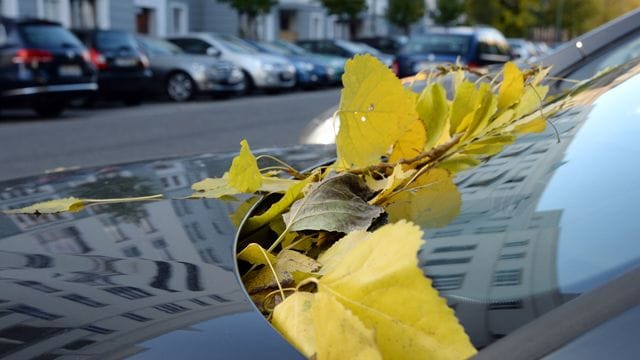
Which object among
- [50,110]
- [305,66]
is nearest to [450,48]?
[305,66]

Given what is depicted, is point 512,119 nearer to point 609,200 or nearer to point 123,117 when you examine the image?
point 609,200

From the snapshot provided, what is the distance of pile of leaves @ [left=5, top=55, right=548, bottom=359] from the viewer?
1138mm

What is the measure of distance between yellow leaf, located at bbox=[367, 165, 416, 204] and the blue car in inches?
802

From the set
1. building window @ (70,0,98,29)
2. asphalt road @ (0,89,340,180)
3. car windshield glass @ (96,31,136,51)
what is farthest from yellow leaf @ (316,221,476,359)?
building window @ (70,0,98,29)

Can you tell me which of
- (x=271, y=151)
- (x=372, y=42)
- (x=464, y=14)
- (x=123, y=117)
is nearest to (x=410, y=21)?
(x=464, y=14)

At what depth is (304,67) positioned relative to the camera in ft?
73.3

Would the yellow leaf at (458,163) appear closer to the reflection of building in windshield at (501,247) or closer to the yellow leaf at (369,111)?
the reflection of building in windshield at (501,247)

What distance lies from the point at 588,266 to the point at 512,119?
696mm

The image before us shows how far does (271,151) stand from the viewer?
276 cm

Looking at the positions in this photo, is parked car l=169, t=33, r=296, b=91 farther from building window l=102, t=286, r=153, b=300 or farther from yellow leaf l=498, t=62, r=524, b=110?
building window l=102, t=286, r=153, b=300

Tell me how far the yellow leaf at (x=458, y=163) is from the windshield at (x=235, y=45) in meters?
18.3

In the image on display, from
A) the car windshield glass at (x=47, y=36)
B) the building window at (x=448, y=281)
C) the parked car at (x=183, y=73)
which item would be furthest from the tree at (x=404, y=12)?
the building window at (x=448, y=281)

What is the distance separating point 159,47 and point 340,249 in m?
17.5

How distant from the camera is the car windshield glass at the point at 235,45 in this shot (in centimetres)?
1997
